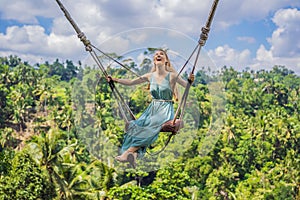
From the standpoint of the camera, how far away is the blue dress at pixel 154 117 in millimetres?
3725

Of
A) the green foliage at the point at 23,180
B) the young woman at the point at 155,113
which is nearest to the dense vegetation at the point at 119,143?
the green foliage at the point at 23,180

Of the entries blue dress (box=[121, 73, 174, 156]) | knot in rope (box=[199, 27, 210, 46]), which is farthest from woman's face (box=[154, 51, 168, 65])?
knot in rope (box=[199, 27, 210, 46])

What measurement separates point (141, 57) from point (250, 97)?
128ft

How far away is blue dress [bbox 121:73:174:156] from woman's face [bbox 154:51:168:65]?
0.11 m

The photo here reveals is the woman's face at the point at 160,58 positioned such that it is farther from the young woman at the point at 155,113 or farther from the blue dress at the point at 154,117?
the blue dress at the point at 154,117

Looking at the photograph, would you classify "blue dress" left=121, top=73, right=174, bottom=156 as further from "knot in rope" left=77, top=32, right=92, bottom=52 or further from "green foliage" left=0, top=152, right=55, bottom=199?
"green foliage" left=0, top=152, right=55, bottom=199

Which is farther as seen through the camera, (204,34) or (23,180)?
(23,180)

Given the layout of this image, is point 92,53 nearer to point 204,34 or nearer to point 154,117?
point 154,117

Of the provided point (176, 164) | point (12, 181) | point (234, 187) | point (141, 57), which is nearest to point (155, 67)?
point (141, 57)

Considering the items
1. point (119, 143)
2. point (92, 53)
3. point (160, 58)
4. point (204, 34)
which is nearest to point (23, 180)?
point (119, 143)

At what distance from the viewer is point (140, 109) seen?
14.8 ft

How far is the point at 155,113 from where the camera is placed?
12.3 feet

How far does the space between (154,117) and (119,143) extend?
30.1 inches

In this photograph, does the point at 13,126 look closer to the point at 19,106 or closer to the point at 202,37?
the point at 19,106
